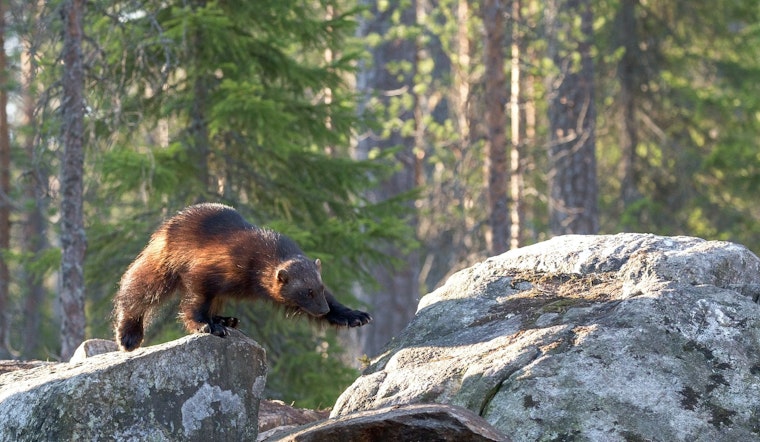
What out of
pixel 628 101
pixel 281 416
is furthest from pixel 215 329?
pixel 628 101

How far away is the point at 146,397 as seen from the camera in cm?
Answer: 627

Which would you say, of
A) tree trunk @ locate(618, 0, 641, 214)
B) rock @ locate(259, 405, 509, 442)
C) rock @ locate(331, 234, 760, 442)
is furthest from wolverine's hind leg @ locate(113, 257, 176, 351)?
tree trunk @ locate(618, 0, 641, 214)

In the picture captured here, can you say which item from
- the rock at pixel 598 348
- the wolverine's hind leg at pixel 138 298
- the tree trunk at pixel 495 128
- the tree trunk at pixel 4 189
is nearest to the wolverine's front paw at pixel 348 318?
the rock at pixel 598 348

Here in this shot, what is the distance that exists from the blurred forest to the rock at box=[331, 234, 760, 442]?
1.68 metres

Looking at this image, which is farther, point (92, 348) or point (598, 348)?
point (92, 348)

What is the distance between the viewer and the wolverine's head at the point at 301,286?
739cm

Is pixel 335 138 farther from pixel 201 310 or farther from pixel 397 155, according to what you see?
pixel 397 155

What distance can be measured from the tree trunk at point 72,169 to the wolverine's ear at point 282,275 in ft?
15.5

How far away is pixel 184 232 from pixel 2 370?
7.12 feet

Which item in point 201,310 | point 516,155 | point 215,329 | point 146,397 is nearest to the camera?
point 146,397

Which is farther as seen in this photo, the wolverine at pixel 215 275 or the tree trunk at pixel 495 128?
the tree trunk at pixel 495 128

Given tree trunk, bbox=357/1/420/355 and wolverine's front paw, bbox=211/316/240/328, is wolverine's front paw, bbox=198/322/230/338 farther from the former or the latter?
tree trunk, bbox=357/1/420/355

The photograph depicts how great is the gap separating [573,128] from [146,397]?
42.8 ft

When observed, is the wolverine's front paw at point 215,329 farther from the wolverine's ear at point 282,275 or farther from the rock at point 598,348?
the rock at point 598,348
